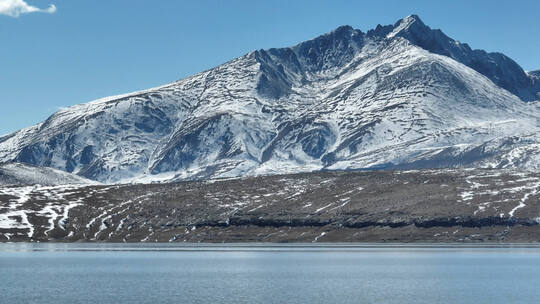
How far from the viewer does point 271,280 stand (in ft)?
374

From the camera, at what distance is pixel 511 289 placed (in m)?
102

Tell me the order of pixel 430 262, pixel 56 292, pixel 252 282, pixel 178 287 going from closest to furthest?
pixel 56 292 < pixel 178 287 < pixel 252 282 < pixel 430 262

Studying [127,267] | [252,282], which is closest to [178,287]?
[252,282]

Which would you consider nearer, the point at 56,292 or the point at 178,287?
the point at 56,292

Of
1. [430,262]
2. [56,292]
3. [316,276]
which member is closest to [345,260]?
[430,262]

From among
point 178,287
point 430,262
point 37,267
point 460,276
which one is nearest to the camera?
point 178,287

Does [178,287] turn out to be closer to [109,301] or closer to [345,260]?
[109,301]

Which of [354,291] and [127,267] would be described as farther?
[127,267]

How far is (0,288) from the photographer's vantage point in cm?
9994

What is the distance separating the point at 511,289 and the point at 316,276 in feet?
97.2

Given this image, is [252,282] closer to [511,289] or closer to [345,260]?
[511,289]

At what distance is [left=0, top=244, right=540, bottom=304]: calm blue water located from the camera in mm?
92562

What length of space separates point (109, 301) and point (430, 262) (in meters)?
78.9

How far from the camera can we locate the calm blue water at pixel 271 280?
92.6 metres
